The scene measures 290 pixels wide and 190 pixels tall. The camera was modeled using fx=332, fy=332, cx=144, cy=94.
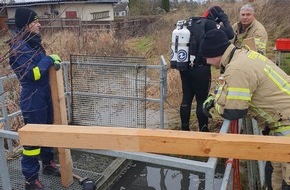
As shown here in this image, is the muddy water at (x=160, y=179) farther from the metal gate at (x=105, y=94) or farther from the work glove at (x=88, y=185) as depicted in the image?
the metal gate at (x=105, y=94)

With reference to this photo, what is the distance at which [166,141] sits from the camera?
193cm

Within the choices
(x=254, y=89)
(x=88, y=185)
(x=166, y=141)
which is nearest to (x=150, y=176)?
(x=88, y=185)

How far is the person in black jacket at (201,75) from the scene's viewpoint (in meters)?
4.36

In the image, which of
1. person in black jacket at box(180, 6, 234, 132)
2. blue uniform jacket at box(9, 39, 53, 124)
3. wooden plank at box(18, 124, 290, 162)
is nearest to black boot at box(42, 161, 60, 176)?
blue uniform jacket at box(9, 39, 53, 124)

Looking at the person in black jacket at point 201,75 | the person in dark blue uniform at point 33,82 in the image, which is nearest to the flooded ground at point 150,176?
the person in black jacket at point 201,75

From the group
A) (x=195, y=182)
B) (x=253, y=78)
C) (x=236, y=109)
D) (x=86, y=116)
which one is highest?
(x=253, y=78)

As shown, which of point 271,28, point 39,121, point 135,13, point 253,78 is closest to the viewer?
point 253,78

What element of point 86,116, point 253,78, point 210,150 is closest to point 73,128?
point 210,150

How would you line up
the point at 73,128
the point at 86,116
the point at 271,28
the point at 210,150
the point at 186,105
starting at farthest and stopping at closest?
the point at 271,28
the point at 86,116
the point at 186,105
the point at 73,128
the point at 210,150

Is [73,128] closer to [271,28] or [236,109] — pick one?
[236,109]

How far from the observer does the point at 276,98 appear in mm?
2598

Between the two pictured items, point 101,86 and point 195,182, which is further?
point 101,86

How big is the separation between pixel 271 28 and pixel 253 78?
10856mm

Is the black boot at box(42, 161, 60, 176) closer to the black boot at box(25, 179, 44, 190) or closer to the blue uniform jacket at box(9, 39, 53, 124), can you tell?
the black boot at box(25, 179, 44, 190)
